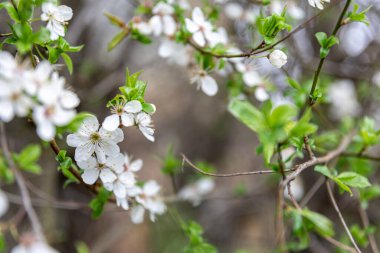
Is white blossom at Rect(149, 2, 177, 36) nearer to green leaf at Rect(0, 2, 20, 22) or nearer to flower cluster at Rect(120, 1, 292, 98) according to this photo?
flower cluster at Rect(120, 1, 292, 98)

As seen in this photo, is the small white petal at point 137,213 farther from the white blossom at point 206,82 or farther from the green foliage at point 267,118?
the green foliage at point 267,118

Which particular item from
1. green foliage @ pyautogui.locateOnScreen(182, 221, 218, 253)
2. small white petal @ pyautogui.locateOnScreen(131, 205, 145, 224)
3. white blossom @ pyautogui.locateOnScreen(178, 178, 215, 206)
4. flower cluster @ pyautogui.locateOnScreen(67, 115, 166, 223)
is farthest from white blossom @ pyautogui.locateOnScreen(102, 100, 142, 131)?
white blossom @ pyautogui.locateOnScreen(178, 178, 215, 206)

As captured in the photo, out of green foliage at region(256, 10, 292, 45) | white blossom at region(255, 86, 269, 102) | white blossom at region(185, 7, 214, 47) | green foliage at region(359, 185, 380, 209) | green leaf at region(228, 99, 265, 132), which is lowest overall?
green foliage at region(359, 185, 380, 209)

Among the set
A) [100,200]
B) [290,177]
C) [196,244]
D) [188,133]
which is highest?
[290,177]

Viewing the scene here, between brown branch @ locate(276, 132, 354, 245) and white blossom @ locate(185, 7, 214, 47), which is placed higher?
white blossom @ locate(185, 7, 214, 47)

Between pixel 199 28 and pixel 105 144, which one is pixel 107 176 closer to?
pixel 105 144

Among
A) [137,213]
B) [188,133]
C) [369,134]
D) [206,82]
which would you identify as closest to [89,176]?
[137,213]
